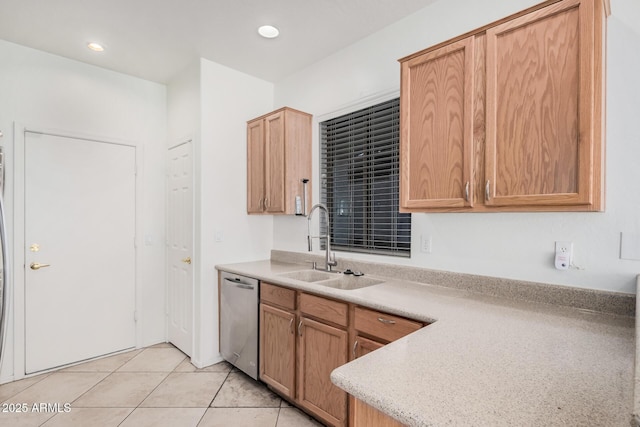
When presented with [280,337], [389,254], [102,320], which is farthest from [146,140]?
[389,254]

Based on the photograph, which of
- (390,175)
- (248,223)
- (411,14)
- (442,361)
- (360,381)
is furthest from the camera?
(248,223)

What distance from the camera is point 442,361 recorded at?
1.00 meters

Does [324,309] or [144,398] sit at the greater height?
Result: [324,309]

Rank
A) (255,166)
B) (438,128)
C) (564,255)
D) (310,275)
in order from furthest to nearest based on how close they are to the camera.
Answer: (255,166) → (310,275) → (438,128) → (564,255)

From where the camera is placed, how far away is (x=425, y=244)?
2156 mm

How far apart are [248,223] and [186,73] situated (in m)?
1.56

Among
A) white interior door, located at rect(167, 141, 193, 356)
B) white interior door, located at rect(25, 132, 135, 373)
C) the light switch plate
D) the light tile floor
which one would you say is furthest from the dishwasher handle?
the light switch plate

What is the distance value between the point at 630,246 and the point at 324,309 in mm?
1520

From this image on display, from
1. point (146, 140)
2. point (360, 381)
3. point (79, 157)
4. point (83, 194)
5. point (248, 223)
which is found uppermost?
point (146, 140)

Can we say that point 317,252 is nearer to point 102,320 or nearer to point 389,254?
point 389,254

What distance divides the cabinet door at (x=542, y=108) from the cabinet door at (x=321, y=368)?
1.16 m

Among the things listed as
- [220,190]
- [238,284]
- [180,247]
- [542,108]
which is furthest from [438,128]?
[180,247]

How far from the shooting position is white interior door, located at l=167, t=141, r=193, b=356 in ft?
9.93

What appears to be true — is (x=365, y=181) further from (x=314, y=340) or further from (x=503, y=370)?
(x=503, y=370)
